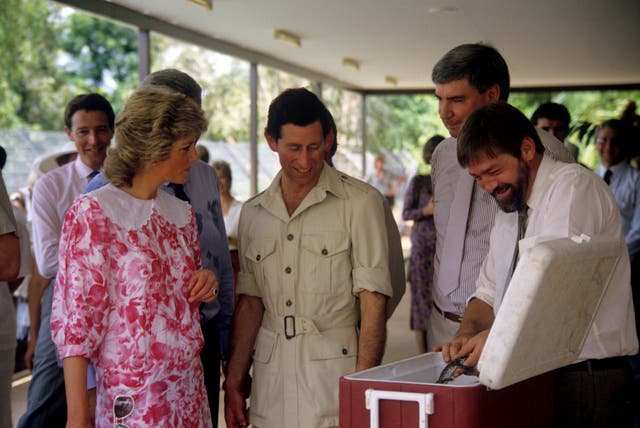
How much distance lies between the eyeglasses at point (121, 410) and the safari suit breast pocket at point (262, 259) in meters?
0.61

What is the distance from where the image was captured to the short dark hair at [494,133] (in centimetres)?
221

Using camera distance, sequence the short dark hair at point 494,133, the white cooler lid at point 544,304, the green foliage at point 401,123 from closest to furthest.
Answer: the white cooler lid at point 544,304
the short dark hair at point 494,133
the green foliage at point 401,123

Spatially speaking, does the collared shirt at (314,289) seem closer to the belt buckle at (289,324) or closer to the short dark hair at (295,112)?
the belt buckle at (289,324)

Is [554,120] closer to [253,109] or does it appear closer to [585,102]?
[253,109]

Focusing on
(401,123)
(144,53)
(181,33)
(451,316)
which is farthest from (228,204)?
(401,123)

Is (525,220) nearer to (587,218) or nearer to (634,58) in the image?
(587,218)

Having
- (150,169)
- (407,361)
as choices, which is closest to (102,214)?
(150,169)

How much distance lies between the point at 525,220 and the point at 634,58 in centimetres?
982

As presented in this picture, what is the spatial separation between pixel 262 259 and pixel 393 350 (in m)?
5.14

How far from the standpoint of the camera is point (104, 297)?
225 cm

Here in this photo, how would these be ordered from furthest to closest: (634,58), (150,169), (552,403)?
(634,58) → (150,169) → (552,403)

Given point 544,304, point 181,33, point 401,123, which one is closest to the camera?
point 544,304

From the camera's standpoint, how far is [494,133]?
221 cm

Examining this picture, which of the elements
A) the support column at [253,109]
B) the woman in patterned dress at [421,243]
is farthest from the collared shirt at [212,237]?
the support column at [253,109]
